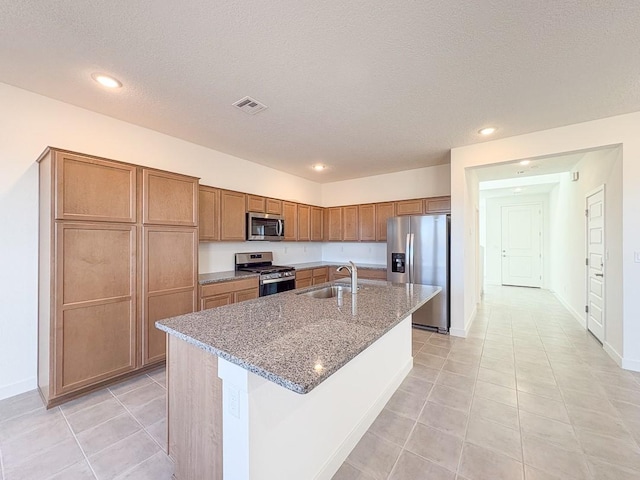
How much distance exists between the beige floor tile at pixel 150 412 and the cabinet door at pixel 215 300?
102 cm

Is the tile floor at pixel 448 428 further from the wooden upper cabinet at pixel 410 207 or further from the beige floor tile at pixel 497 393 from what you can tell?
the wooden upper cabinet at pixel 410 207

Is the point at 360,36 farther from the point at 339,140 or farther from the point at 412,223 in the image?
the point at 412,223

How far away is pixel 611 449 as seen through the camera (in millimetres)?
1703

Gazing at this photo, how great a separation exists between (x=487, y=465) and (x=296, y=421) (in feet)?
4.13

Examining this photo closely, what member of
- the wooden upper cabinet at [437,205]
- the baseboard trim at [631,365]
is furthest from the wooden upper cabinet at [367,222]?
the baseboard trim at [631,365]

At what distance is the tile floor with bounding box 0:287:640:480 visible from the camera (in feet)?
5.13

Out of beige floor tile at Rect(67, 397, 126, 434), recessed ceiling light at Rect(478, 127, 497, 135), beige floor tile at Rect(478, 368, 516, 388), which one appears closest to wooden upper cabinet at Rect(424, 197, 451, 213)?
recessed ceiling light at Rect(478, 127, 497, 135)

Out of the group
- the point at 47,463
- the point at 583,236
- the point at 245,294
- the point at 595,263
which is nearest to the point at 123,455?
the point at 47,463

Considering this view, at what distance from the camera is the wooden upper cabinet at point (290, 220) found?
473 centimetres

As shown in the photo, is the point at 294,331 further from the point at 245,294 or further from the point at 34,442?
the point at 245,294

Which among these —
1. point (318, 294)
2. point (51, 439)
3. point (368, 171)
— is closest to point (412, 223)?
point (368, 171)

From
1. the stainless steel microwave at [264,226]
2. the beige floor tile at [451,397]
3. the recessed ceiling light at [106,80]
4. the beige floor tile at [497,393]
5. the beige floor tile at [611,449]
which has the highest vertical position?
the recessed ceiling light at [106,80]

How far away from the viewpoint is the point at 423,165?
4621 millimetres

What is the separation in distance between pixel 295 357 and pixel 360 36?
1.91 m
